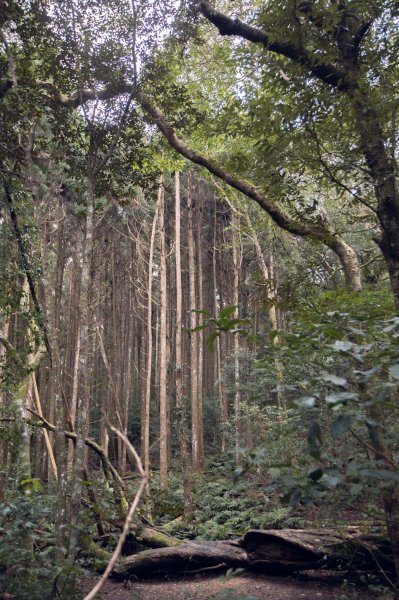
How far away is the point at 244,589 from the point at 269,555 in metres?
0.57

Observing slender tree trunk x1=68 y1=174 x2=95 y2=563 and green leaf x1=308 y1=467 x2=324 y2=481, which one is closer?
green leaf x1=308 y1=467 x2=324 y2=481

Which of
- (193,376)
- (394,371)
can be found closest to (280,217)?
(394,371)

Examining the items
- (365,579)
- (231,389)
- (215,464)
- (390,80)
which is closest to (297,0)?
(390,80)

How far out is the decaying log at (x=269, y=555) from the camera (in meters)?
5.12

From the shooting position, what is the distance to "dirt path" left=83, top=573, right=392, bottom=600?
16.4 ft

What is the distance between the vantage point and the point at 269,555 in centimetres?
586

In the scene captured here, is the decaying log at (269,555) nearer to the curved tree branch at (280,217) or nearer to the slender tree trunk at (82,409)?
the slender tree trunk at (82,409)

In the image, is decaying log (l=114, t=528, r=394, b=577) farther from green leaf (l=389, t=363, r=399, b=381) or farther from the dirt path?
green leaf (l=389, t=363, r=399, b=381)

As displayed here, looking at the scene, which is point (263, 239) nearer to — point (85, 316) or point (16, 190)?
point (16, 190)

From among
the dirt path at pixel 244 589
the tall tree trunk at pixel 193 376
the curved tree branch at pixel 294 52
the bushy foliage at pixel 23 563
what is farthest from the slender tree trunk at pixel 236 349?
Result: the curved tree branch at pixel 294 52

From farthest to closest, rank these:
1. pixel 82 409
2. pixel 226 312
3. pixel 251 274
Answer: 1. pixel 251 274
2. pixel 82 409
3. pixel 226 312

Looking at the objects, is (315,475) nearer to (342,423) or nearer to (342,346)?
(342,423)

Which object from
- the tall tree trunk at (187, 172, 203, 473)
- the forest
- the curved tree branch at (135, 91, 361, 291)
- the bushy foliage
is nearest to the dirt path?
the forest

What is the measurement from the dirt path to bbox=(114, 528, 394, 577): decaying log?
14 cm
